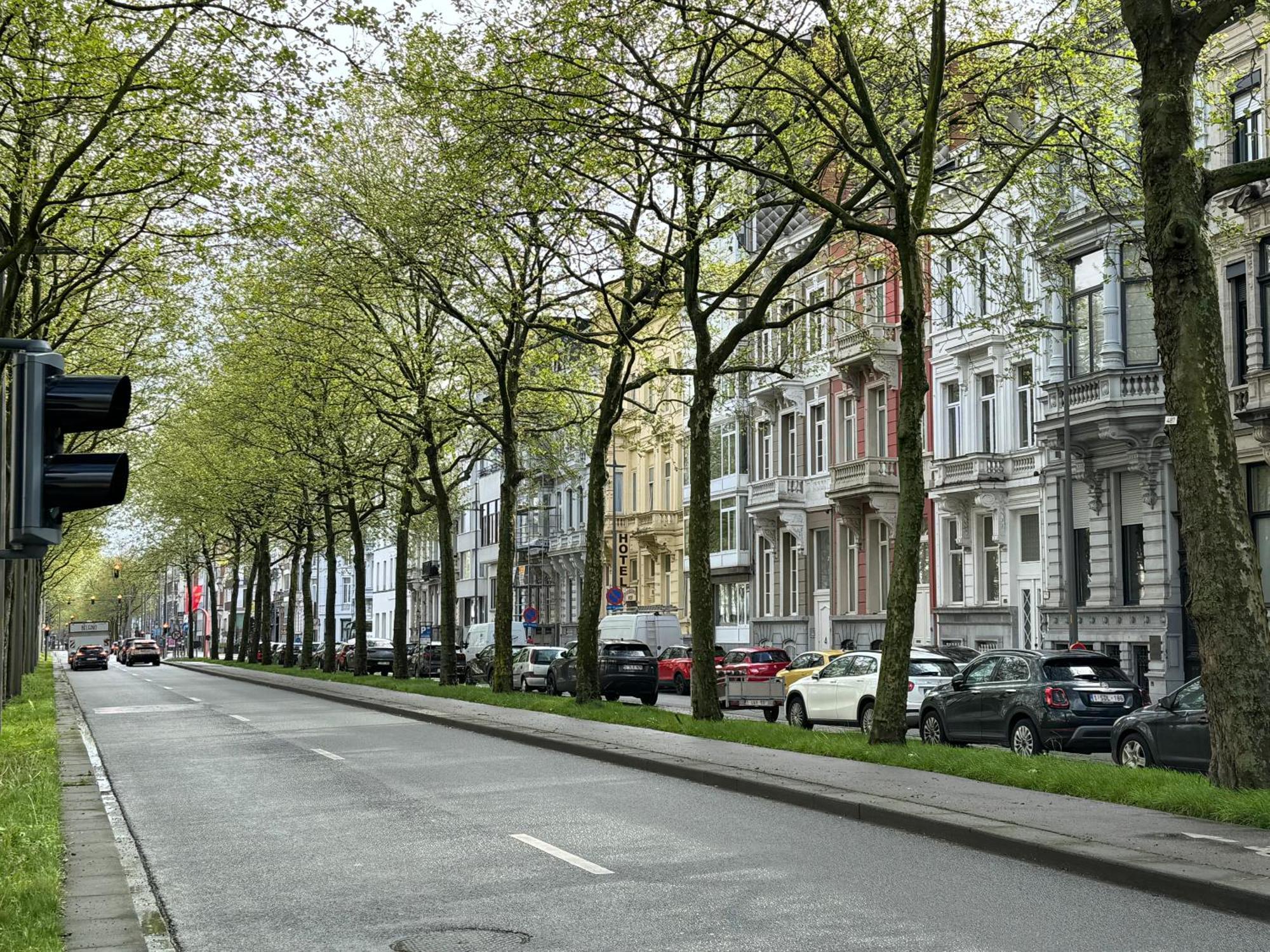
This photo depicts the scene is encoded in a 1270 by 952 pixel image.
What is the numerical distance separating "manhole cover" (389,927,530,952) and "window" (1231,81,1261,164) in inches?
1075

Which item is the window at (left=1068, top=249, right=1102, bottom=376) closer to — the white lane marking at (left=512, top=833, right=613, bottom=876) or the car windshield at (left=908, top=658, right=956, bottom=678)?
the car windshield at (left=908, top=658, right=956, bottom=678)

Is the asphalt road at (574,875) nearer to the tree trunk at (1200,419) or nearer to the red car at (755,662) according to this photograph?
the tree trunk at (1200,419)

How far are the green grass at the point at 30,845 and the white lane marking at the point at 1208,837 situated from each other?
7.63 meters

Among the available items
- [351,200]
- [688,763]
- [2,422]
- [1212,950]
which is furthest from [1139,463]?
[2,422]

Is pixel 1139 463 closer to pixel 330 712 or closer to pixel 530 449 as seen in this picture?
pixel 530 449

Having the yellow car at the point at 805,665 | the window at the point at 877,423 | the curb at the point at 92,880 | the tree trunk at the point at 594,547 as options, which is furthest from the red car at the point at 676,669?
the curb at the point at 92,880

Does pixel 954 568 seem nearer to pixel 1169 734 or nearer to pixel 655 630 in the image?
pixel 655 630

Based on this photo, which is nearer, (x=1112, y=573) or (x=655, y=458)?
(x=1112, y=573)

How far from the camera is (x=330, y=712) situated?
A: 3089 centimetres

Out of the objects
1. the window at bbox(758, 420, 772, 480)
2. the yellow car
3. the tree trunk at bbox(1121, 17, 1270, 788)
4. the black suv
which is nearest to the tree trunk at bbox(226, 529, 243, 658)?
the window at bbox(758, 420, 772, 480)

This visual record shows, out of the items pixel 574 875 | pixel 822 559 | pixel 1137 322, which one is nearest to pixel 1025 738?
pixel 574 875

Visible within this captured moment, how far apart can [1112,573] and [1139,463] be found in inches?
112

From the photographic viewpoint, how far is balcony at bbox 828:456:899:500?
45344 millimetres

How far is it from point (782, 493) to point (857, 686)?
1053 inches
